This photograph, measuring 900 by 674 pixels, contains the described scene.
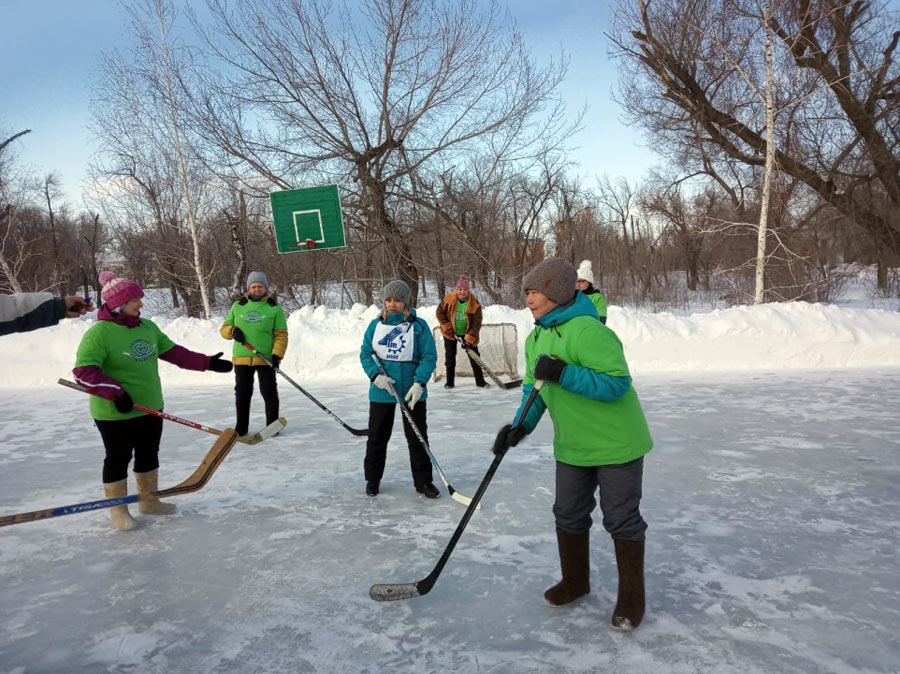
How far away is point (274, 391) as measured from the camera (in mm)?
5102

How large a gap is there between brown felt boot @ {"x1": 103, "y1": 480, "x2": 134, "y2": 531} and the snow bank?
200 inches

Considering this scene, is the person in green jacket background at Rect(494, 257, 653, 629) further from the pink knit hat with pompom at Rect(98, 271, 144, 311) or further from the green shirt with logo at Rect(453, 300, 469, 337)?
the green shirt with logo at Rect(453, 300, 469, 337)

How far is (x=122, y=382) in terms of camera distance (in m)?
3.16

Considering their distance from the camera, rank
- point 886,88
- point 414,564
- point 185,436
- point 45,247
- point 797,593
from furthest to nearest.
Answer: point 45,247, point 886,88, point 185,436, point 414,564, point 797,593

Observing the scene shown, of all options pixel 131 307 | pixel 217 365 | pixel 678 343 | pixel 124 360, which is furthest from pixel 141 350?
pixel 678 343

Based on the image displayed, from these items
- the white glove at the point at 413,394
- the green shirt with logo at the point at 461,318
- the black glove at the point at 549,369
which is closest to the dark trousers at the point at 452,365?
the green shirt with logo at the point at 461,318

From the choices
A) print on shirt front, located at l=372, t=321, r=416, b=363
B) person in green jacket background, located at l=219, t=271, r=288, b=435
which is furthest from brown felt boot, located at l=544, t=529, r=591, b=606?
person in green jacket background, located at l=219, t=271, r=288, b=435

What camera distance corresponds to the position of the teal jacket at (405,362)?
3566mm

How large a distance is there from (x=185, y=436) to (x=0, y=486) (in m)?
1.52

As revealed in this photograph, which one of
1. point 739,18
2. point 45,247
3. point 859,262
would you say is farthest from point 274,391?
point 45,247

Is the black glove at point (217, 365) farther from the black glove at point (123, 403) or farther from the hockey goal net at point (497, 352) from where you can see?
the hockey goal net at point (497, 352)

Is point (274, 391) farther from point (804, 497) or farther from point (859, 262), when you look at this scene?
point (859, 262)

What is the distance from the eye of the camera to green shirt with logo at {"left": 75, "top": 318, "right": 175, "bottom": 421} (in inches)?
119

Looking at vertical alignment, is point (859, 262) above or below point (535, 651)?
above
